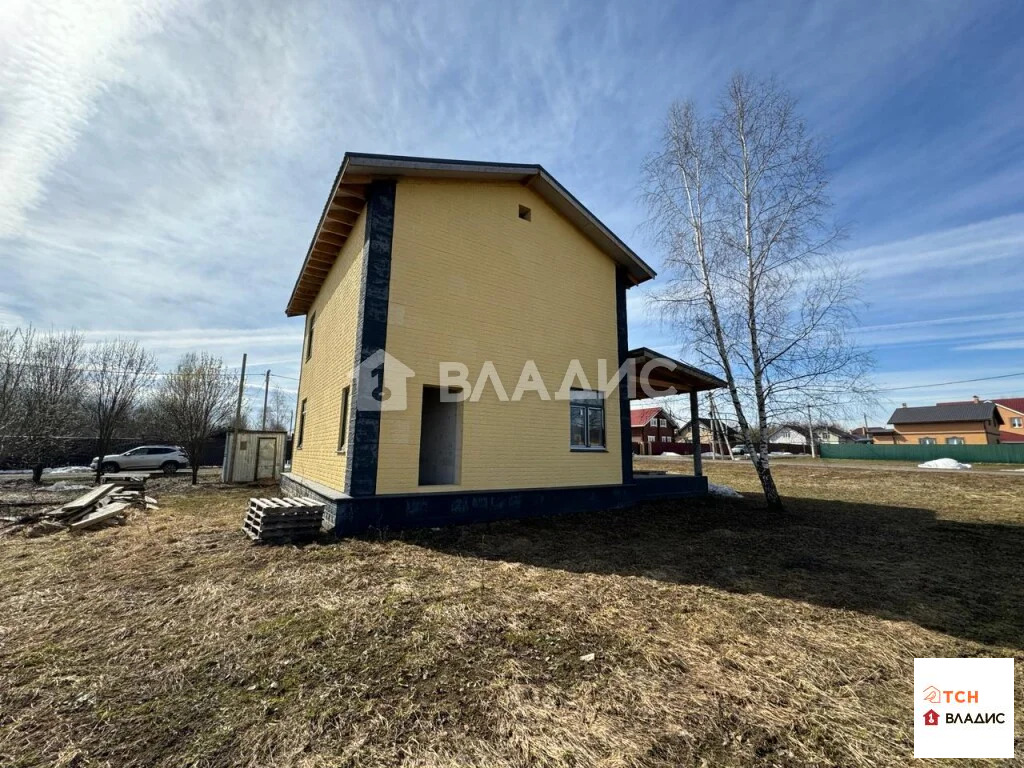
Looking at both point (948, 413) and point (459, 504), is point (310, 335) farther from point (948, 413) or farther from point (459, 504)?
point (948, 413)

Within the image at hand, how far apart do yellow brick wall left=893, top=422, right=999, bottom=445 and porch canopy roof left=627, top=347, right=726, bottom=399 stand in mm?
50344

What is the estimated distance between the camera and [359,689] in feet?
10.3

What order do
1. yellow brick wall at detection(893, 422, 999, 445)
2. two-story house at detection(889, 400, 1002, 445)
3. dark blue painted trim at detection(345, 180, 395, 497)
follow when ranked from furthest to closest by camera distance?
two-story house at detection(889, 400, 1002, 445) → yellow brick wall at detection(893, 422, 999, 445) → dark blue painted trim at detection(345, 180, 395, 497)

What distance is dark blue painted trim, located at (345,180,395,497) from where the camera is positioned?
25.4 feet

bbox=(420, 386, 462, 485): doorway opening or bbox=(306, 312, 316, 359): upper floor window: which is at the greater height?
bbox=(306, 312, 316, 359): upper floor window

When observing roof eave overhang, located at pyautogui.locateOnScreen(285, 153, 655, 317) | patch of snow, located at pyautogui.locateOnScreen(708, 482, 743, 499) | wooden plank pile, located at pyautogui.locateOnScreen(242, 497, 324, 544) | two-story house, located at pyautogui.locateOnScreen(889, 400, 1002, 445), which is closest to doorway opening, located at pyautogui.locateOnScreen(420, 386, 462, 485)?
wooden plank pile, located at pyautogui.locateOnScreen(242, 497, 324, 544)

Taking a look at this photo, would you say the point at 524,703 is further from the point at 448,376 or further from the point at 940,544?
the point at 940,544

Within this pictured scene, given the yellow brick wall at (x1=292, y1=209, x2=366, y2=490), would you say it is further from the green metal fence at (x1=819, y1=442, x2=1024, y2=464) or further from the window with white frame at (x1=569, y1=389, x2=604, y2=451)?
the green metal fence at (x1=819, y1=442, x2=1024, y2=464)

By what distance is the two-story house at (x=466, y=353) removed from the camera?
820 cm

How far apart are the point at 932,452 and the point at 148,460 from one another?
173 feet

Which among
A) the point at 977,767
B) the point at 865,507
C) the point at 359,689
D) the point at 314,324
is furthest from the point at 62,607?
the point at 865,507

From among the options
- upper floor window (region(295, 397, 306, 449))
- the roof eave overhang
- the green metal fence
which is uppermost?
the roof eave overhang

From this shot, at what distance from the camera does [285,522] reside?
710 centimetres

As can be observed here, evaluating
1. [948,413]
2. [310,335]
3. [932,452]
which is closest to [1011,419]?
[948,413]
